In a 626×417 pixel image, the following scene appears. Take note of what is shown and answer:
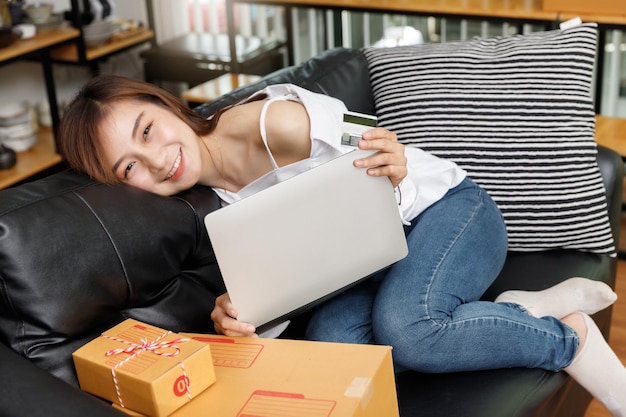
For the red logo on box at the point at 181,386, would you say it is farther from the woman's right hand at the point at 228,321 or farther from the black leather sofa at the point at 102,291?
the woman's right hand at the point at 228,321

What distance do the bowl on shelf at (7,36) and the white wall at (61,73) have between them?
11.2 inches

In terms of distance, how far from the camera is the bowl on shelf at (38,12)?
3219 millimetres

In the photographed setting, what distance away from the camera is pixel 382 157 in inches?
56.6

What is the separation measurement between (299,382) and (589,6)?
2.08m

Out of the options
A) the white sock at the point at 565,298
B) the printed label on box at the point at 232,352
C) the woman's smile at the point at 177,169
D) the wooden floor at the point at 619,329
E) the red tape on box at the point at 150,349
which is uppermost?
the woman's smile at the point at 177,169

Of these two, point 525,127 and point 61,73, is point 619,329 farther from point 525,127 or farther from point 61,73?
point 61,73

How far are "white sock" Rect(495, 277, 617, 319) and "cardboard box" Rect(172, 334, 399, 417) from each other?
0.55 metres

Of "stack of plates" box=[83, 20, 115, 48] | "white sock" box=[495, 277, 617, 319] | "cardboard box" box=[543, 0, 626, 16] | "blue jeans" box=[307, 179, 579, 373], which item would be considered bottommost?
"white sock" box=[495, 277, 617, 319]

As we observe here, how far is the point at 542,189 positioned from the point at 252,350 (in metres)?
0.89

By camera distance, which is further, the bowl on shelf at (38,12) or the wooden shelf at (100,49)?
the wooden shelf at (100,49)

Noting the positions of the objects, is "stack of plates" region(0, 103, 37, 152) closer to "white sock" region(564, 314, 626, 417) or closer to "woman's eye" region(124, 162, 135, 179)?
"woman's eye" region(124, 162, 135, 179)

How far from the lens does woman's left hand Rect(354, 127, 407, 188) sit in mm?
1429

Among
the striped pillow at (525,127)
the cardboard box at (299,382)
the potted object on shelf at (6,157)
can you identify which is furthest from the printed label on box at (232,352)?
the potted object on shelf at (6,157)

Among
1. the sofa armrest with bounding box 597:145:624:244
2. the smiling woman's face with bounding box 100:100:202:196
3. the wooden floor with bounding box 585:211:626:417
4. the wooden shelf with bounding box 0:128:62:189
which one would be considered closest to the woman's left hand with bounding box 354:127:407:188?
the smiling woman's face with bounding box 100:100:202:196
